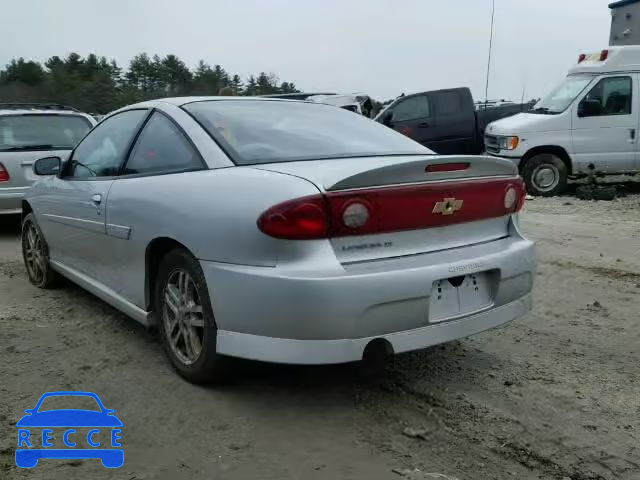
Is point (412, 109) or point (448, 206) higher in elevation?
point (412, 109)

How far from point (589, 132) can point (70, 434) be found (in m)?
9.94

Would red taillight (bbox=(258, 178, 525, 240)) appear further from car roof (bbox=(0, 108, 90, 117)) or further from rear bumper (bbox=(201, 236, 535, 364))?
car roof (bbox=(0, 108, 90, 117))

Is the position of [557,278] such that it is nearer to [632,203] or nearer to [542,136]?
[632,203]

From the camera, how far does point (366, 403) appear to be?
10.2ft

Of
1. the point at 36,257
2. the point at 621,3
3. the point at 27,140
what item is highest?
the point at 621,3

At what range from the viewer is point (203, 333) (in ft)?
10.2

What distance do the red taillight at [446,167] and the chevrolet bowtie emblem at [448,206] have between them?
14 cm

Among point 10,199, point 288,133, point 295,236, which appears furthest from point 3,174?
point 295,236

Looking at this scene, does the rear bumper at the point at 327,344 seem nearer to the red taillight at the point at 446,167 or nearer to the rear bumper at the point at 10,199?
the red taillight at the point at 446,167

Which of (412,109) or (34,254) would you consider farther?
(412,109)

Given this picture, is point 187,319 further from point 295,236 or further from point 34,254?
point 34,254

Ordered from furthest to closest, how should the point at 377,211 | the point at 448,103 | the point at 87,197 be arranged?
the point at 448,103, the point at 87,197, the point at 377,211

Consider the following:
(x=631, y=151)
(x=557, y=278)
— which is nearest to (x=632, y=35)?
(x=631, y=151)

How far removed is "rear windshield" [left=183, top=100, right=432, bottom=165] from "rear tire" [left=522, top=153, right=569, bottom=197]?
7.29 m
